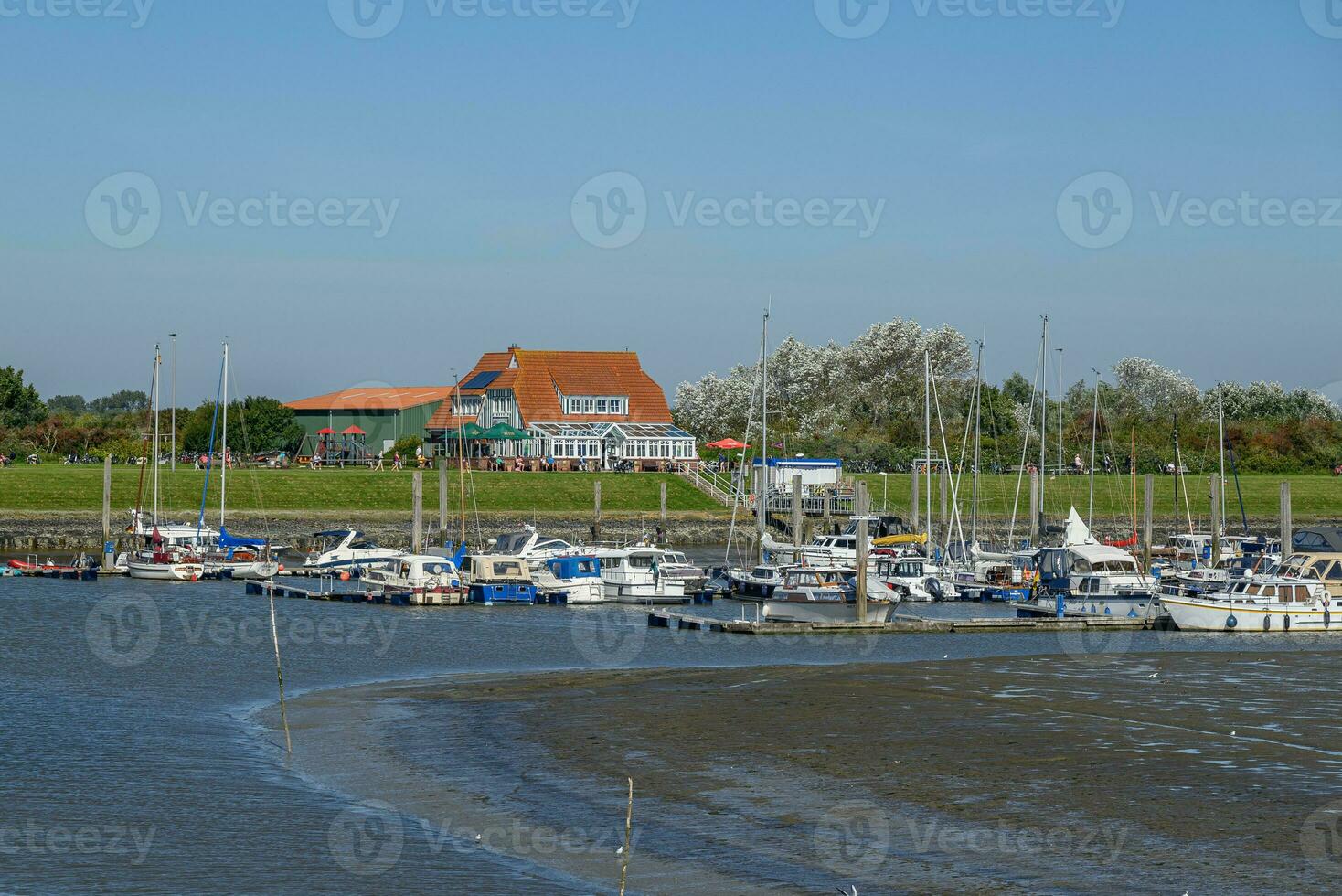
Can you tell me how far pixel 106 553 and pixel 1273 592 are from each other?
4994 cm

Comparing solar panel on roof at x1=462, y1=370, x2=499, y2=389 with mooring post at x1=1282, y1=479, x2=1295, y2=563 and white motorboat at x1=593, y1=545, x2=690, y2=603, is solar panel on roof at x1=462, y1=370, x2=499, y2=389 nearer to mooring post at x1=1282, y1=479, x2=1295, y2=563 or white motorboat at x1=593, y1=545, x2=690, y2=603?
white motorboat at x1=593, y1=545, x2=690, y2=603

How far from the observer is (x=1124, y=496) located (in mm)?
107750

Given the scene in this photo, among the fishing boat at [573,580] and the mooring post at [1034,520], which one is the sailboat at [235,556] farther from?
the mooring post at [1034,520]

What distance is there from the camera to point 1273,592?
47.5 metres

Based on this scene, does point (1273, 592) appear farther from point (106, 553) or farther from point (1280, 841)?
point (106, 553)

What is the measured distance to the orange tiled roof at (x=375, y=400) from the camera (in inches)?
5208

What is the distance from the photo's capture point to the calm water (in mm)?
19672

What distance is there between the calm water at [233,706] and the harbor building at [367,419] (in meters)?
64.7

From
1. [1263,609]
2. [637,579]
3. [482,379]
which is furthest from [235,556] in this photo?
[482,379]

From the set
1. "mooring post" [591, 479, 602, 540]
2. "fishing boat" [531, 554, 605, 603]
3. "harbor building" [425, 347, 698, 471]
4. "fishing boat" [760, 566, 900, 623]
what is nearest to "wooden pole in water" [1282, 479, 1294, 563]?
"fishing boat" [760, 566, 900, 623]

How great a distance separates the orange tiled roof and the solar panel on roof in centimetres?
249

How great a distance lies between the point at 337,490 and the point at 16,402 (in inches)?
1913

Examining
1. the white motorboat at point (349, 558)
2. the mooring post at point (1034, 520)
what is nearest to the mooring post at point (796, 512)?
the mooring post at point (1034, 520)

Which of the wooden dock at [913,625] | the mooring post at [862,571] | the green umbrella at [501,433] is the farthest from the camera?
the green umbrella at [501,433]
